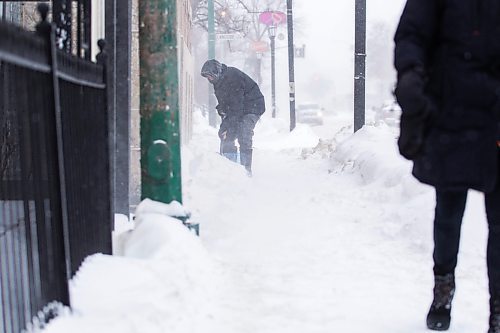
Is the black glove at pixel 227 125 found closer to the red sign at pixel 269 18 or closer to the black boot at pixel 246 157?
the black boot at pixel 246 157

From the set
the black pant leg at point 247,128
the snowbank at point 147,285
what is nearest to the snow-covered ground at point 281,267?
the snowbank at point 147,285

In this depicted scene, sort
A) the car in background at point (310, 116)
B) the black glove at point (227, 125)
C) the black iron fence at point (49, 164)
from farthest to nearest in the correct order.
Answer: the car in background at point (310, 116)
the black glove at point (227, 125)
the black iron fence at point (49, 164)

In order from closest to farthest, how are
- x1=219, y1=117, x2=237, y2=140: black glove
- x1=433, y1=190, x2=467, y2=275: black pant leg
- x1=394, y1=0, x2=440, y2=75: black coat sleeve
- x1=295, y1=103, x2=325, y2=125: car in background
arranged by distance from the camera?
x1=394, y1=0, x2=440, y2=75: black coat sleeve < x1=433, y1=190, x2=467, y2=275: black pant leg < x1=219, y1=117, x2=237, y2=140: black glove < x1=295, y1=103, x2=325, y2=125: car in background

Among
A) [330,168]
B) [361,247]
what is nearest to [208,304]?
[361,247]

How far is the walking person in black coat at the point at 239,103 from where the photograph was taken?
1000cm

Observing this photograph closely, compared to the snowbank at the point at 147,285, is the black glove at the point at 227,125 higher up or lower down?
higher up

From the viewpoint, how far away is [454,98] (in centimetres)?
295

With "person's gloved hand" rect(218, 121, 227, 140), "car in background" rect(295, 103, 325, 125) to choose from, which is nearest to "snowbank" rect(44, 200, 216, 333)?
"person's gloved hand" rect(218, 121, 227, 140)

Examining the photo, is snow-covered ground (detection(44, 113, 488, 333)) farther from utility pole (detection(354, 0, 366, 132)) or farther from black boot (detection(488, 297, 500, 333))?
utility pole (detection(354, 0, 366, 132))

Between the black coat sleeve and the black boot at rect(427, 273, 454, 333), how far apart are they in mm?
965

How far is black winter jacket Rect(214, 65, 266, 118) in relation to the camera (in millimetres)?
10008

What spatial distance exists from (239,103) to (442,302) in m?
7.18

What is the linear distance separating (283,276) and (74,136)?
1.70m

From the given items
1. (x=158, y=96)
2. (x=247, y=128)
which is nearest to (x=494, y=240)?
(x=158, y=96)
